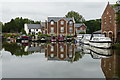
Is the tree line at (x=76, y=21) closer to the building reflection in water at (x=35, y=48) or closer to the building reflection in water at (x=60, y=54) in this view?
the building reflection in water at (x=35, y=48)

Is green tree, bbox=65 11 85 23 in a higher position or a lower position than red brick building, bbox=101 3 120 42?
higher

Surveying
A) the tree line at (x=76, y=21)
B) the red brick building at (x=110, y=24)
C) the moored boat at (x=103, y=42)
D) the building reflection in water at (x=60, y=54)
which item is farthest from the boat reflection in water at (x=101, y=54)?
the tree line at (x=76, y=21)

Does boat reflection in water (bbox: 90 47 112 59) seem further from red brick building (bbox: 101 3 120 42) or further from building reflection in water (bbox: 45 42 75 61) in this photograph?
red brick building (bbox: 101 3 120 42)

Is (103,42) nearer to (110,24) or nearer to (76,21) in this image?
(110,24)

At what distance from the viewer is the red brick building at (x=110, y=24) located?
1540 inches

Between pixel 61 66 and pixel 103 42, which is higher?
pixel 103 42

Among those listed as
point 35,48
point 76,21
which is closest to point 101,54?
point 35,48

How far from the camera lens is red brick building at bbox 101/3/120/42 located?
3912cm

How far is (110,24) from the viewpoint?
42344mm

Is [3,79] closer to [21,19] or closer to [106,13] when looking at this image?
[106,13]

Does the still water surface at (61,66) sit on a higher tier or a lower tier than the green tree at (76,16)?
lower

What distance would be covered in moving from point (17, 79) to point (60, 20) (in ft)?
207

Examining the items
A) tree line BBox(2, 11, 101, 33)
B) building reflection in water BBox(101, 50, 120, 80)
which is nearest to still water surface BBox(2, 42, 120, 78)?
building reflection in water BBox(101, 50, 120, 80)

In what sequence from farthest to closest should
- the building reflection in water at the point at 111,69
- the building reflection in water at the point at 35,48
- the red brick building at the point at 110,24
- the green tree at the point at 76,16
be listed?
the green tree at the point at 76,16, the red brick building at the point at 110,24, the building reflection in water at the point at 35,48, the building reflection in water at the point at 111,69
